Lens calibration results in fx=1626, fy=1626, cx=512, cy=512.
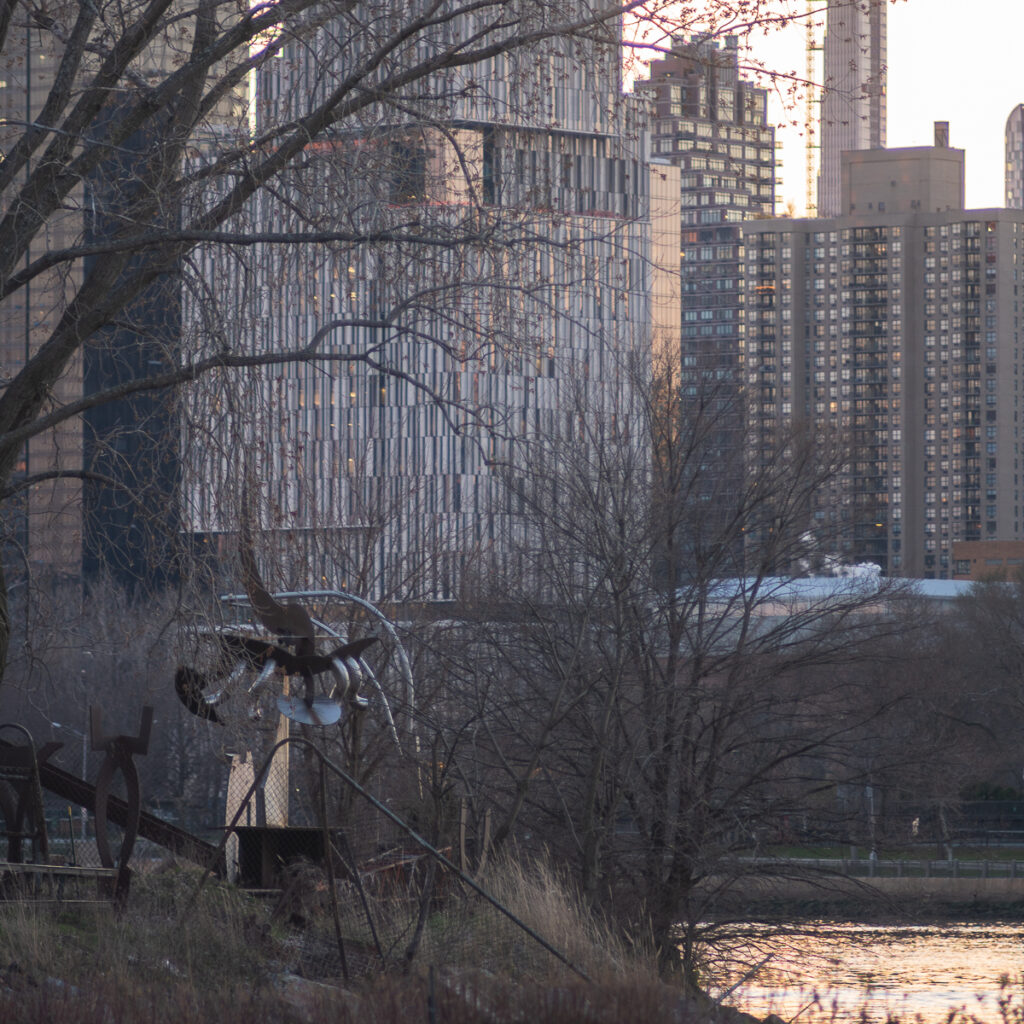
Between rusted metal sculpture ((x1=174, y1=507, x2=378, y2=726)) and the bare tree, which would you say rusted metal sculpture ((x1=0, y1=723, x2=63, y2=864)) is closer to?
rusted metal sculpture ((x1=174, y1=507, x2=378, y2=726))

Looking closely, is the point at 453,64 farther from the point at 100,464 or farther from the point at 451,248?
the point at 100,464

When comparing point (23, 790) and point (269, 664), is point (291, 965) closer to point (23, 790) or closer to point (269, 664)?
point (269, 664)

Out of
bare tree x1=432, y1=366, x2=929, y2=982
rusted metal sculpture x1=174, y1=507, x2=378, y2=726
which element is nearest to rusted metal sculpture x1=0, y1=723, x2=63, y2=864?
rusted metal sculpture x1=174, y1=507, x2=378, y2=726

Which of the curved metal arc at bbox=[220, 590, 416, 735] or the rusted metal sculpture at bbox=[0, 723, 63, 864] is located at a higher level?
the curved metal arc at bbox=[220, 590, 416, 735]

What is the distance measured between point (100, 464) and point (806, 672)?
1574 centimetres

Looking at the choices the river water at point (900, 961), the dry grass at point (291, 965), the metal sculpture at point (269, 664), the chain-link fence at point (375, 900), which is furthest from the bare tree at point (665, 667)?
the dry grass at point (291, 965)

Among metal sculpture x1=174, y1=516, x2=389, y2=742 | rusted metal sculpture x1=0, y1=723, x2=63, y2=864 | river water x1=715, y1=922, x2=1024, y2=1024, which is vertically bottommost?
river water x1=715, y1=922, x2=1024, y2=1024

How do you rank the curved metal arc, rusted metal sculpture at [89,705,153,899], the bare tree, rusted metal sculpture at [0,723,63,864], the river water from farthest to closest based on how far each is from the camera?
the river water → the bare tree → rusted metal sculpture at [0,723,63,864] → the curved metal arc → rusted metal sculpture at [89,705,153,899]

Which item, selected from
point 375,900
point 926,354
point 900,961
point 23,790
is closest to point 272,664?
point 375,900

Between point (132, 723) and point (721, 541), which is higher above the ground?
point (721, 541)

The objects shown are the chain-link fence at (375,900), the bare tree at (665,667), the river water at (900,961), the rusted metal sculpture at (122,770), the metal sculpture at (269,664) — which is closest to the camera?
the chain-link fence at (375,900)

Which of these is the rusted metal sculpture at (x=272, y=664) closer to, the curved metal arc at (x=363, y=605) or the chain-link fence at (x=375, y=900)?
the curved metal arc at (x=363, y=605)

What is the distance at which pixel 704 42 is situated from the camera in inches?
452

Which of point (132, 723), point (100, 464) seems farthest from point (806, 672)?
point (132, 723)
